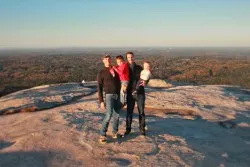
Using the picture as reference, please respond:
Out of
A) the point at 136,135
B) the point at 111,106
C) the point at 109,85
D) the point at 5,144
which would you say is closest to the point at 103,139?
the point at 111,106

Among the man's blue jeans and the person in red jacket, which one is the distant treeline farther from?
the person in red jacket

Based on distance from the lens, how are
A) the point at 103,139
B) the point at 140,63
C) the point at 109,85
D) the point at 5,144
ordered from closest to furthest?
the point at 109,85 < the point at 103,139 < the point at 5,144 < the point at 140,63

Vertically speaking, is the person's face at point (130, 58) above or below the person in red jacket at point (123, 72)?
above

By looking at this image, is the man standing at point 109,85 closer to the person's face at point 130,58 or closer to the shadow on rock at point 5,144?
the person's face at point 130,58

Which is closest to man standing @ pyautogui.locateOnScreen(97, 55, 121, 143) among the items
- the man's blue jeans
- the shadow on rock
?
the man's blue jeans

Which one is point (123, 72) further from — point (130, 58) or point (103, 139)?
point (103, 139)

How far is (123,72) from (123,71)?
0.08 ft

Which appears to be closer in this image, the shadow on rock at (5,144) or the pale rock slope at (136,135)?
the pale rock slope at (136,135)

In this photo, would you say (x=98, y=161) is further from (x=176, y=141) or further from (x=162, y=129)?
(x=162, y=129)

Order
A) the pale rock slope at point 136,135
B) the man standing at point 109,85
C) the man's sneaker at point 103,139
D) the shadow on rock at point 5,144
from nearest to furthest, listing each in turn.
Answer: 1. the pale rock slope at point 136,135
2. the man standing at point 109,85
3. the man's sneaker at point 103,139
4. the shadow on rock at point 5,144

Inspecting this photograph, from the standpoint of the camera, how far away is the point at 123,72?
7.60m

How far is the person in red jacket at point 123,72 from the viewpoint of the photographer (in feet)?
24.8

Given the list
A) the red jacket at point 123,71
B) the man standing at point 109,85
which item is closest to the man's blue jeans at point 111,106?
the man standing at point 109,85

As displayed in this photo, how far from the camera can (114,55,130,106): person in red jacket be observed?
7570 mm
